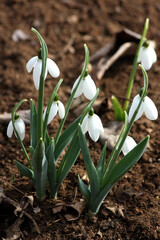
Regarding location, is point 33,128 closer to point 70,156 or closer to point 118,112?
point 70,156

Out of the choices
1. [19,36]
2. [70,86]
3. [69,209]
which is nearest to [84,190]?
[69,209]

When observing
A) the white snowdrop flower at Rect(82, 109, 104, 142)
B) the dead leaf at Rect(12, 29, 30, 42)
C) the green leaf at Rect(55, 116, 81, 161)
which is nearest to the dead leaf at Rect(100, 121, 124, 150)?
the green leaf at Rect(55, 116, 81, 161)

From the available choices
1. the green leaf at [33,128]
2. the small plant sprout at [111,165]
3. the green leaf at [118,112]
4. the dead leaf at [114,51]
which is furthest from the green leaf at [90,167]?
the dead leaf at [114,51]

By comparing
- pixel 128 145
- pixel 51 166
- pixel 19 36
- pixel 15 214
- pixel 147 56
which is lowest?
pixel 19 36

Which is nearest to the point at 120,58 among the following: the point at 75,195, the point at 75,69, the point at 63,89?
the point at 75,69

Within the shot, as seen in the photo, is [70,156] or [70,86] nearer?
[70,156]

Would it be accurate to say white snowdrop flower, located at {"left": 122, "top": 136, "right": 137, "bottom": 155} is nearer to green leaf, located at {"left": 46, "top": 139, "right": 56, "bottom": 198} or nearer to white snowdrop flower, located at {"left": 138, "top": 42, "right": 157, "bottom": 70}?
green leaf, located at {"left": 46, "top": 139, "right": 56, "bottom": 198}

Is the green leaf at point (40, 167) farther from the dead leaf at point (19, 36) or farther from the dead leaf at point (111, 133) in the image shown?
the dead leaf at point (19, 36)
